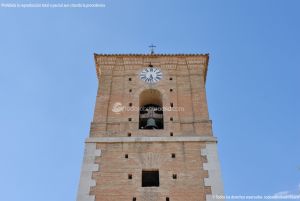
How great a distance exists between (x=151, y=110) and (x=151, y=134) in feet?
7.48

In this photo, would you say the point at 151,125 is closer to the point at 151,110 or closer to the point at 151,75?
the point at 151,110

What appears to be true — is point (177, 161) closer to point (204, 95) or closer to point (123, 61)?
point (204, 95)

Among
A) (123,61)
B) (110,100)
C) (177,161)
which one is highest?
(123,61)

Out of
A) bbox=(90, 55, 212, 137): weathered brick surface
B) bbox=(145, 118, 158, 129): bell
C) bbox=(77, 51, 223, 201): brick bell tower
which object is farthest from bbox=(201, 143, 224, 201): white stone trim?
bbox=(145, 118, 158, 129): bell

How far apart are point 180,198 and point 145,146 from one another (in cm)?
275

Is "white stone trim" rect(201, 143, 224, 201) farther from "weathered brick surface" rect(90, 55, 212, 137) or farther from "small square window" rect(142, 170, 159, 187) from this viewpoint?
"small square window" rect(142, 170, 159, 187)

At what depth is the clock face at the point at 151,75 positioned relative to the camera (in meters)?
21.7

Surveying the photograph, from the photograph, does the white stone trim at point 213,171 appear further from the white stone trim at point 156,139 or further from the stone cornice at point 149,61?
the stone cornice at point 149,61

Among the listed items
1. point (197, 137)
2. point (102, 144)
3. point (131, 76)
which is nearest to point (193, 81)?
point (131, 76)

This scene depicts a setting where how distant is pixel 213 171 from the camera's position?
16.5 m

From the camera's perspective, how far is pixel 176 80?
21.5 m

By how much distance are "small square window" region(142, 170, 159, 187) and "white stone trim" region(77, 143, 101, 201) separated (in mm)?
1683

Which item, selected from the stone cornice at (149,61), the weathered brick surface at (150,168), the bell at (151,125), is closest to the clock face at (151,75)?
the stone cornice at (149,61)

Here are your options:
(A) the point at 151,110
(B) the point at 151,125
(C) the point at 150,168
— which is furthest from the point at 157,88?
(C) the point at 150,168
